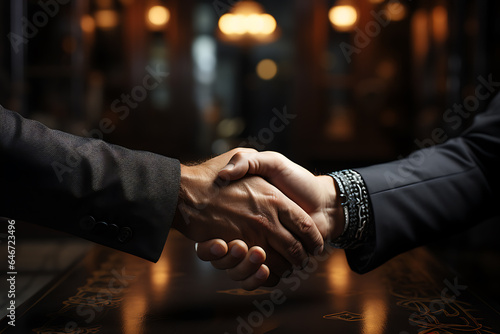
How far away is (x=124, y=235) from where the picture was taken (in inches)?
34.6

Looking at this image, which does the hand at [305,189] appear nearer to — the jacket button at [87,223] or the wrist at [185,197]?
the wrist at [185,197]

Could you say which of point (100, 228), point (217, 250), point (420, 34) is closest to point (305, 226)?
point (217, 250)

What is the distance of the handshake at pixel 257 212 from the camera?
0.97 meters

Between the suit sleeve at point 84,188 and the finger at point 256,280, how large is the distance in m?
0.17

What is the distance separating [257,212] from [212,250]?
0.16 metres

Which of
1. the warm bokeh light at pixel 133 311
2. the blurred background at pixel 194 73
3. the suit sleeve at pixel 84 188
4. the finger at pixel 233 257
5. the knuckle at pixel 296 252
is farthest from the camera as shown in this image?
the blurred background at pixel 194 73

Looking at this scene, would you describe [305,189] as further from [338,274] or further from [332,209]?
[338,274]

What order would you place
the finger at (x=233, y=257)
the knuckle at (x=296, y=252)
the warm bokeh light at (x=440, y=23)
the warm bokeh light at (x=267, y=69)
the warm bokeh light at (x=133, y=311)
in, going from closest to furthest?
the warm bokeh light at (x=133, y=311), the finger at (x=233, y=257), the knuckle at (x=296, y=252), the warm bokeh light at (x=440, y=23), the warm bokeh light at (x=267, y=69)

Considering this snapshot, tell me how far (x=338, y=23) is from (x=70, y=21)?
6.27ft

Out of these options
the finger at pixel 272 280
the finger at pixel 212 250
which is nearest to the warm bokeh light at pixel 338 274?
the finger at pixel 272 280

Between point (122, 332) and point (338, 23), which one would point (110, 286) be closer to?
point (122, 332)

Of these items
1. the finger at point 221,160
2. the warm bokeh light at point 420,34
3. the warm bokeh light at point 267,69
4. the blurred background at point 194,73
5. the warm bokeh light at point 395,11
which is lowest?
the warm bokeh light at point 267,69

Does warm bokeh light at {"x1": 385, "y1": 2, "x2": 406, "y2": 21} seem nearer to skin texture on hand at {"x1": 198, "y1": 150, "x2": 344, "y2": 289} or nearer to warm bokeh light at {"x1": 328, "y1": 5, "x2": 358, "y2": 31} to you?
warm bokeh light at {"x1": 328, "y1": 5, "x2": 358, "y2": 31}

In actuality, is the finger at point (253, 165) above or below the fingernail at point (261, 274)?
above
